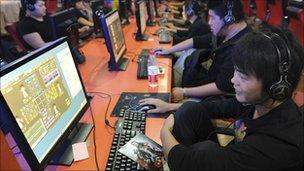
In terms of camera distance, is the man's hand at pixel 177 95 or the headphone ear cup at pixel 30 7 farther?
the headphone ear cup at pixel 30 7

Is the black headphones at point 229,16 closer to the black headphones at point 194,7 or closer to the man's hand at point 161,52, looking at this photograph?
the man's hand at point 161,52

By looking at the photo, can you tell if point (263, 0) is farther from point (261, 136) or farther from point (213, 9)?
point (261, 136)

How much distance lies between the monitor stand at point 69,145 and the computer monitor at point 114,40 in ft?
2.37

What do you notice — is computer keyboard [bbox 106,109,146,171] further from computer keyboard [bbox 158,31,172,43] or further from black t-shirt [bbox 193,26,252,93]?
computer keyboard [bbox 158,31,172,43]

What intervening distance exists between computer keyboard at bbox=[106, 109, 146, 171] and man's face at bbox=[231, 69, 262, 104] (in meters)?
0.45

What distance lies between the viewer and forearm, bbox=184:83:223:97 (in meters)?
1.86

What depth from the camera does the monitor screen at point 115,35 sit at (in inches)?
76.7

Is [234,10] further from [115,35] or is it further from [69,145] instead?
[69,145]

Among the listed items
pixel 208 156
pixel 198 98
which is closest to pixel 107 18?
pixel 198 98

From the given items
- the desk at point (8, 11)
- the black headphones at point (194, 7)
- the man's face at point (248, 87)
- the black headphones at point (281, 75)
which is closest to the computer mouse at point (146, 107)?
the man's face at point (248, 87)

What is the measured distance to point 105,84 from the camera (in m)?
1.84

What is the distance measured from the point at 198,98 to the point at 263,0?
4109mm

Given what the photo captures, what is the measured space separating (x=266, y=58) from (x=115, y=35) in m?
1.41

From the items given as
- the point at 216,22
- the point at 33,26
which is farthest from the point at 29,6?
the point at 216,22
